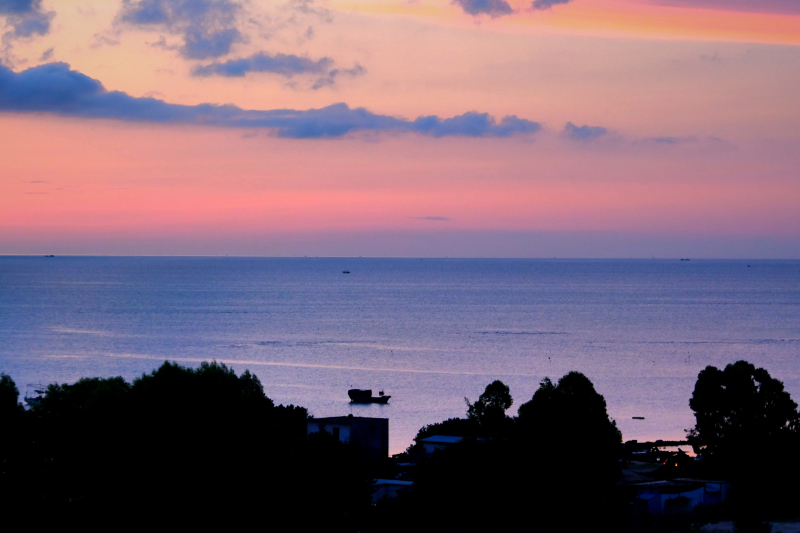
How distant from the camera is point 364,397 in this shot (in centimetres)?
7350

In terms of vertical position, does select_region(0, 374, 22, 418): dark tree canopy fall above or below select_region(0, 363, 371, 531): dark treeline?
above

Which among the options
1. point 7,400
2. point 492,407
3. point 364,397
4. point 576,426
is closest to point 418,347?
point 364,397

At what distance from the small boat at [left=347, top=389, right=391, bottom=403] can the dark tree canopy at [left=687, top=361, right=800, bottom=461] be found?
36266 millimetres

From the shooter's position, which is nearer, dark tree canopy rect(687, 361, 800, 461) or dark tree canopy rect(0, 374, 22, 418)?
dark tree canopy rect(0, 374, 22, 418)

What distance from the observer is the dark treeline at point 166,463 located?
2458 centimetres

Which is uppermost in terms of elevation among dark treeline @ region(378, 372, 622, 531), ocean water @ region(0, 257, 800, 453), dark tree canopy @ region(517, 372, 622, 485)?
ocean water @ region(0, 257, 800, 453)

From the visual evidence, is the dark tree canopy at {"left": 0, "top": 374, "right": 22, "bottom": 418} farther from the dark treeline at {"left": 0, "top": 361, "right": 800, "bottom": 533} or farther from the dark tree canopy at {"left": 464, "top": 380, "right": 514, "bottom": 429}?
the dark tree canopy at {"left": 464, "top": 380, "right": 514, "bottom": 429}

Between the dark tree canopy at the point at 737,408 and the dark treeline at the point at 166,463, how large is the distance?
19057 millimetres

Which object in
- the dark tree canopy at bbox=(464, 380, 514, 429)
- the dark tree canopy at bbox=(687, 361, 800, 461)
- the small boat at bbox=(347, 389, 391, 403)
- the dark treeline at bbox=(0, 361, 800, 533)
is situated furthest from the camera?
the small boat at bbox=(347, 389, 391, 403)

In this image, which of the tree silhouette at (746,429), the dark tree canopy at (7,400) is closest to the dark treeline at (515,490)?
the tree silhouette at (746,429)

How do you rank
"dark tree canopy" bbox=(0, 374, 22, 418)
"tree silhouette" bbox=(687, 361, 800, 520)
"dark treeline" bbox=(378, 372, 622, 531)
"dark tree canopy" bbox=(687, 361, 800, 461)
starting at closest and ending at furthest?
"dark treeline" bbox=(378, 372, 622, 531) < "dark tree canopy" bbox=(0, 374, 22, 418) < "tree silhouette" bbox=(687, 361, 800, 520) < "dark tree canopy" bbox=(687, 361, 800, 461)

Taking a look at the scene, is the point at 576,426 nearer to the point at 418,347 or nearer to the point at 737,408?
the point at 737,408

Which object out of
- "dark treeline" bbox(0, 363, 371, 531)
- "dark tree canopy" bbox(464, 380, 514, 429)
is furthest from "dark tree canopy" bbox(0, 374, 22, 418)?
"dark tree canopy" bbox(464, 380, 514, 429)

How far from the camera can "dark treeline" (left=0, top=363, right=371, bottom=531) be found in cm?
2458
